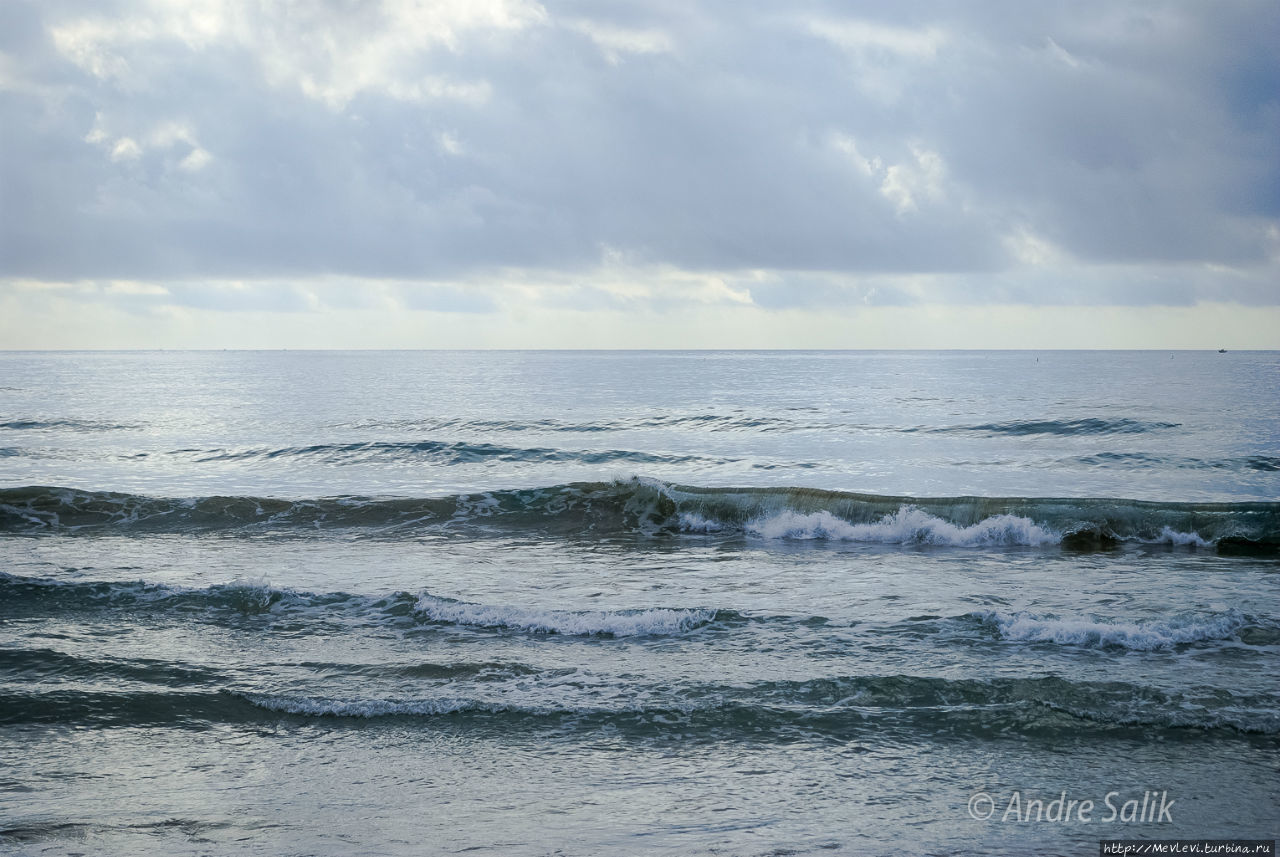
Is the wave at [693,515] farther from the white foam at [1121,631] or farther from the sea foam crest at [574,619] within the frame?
the sea foam crest at [574,619]

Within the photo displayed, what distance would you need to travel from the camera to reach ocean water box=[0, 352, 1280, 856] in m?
6.59

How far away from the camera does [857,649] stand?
10.4 metres

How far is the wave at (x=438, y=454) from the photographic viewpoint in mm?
31625

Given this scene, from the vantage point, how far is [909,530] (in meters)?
19.0

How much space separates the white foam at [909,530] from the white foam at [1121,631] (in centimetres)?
727

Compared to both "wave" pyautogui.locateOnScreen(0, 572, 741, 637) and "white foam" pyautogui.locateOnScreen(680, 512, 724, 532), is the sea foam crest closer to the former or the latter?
"wave" pyautogui.locateOnScreen(0, 572, 741, 637)

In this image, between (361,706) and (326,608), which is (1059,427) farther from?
(361,706)

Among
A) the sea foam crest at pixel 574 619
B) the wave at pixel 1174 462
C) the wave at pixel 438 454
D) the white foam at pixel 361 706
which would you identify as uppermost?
the wave at pixel 1174 462

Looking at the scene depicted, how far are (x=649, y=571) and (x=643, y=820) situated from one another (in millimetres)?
9214

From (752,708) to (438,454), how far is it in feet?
86.8

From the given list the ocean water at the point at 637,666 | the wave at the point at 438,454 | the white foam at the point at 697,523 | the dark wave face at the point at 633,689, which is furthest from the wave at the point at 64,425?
the dark wave face at the point at 633,689

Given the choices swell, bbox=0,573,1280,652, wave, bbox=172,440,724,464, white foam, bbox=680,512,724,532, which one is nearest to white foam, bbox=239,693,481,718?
swell, bbox=0,573,1280,652

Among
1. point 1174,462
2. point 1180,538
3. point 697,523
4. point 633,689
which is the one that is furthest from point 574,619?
point 1174,462

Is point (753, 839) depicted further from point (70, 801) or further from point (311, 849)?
point (70, 801)
